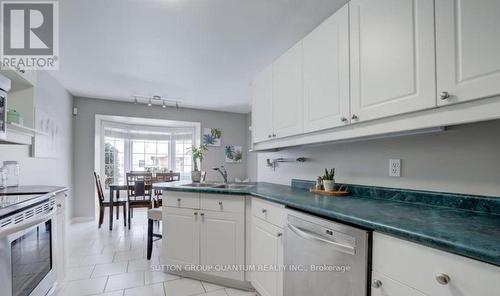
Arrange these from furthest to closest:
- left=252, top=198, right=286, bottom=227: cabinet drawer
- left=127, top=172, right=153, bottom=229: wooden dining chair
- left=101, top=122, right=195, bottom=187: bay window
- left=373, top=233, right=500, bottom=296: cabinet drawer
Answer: left=101, top=122, right=195, bottom=187: bay window
left=127, top=172, right=153, bottom=229: wooden dining chair
left=252, top=198, right=286, bottom=227: cabinet drawer
left=373, top=233, right=500, bottom=296: cabinet drawer

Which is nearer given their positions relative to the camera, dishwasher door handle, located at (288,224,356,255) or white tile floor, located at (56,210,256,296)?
dishwasher door handle, located at (288,224,356,255)

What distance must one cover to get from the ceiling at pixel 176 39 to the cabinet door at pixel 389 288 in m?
1.91

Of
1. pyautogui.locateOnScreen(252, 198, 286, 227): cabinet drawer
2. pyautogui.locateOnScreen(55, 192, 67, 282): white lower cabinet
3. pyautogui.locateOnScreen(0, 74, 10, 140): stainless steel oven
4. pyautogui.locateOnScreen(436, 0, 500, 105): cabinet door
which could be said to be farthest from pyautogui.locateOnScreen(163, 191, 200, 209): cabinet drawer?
pyautogui.locateOnScreen(436, 0, 500, 105): cabinet door

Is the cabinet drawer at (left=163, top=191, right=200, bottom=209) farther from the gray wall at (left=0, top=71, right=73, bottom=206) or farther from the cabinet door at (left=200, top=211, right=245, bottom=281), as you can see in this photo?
the gray wall at (left=0, top=71, right=73, bottom=206)

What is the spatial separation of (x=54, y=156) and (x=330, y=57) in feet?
13.1

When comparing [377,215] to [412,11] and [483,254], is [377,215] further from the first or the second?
[412,11]

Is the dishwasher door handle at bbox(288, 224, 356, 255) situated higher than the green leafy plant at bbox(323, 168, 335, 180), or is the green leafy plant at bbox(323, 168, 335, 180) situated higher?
the green leafy plant at bbox(323, 168, 335, 180)

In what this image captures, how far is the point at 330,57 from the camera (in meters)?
1.63

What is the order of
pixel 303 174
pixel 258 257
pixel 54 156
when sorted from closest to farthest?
1. pixel 258 257
2. pixel 303 174
3. pixel 54 156

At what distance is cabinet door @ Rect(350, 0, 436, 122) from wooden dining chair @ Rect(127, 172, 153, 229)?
3693mm

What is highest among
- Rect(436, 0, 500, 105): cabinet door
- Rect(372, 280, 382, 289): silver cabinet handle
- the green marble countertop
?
Rect(436, 0, 500, 105): cabinet door

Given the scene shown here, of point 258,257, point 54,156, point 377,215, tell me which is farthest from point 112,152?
point 377,215

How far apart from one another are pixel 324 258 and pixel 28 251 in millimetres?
1859

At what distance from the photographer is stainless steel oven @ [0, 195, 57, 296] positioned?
1325 millimetres
